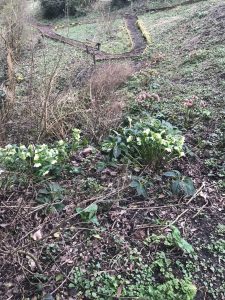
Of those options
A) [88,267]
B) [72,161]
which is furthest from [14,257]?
[72,161]

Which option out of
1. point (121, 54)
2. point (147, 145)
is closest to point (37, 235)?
point (147, 145)

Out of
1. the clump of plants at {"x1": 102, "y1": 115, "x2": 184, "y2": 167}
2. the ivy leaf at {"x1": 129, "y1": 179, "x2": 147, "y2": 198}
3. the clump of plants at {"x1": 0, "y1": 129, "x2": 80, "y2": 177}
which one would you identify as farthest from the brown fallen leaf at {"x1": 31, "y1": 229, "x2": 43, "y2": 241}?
the clump of plants at {"x1": 102, "y1": 115, "x2": 184, "y2": 167}

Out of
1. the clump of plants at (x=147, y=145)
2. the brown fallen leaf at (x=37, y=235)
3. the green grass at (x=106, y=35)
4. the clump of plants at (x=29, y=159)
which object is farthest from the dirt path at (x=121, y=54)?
the brown fallen leaf at (x=37, y=235)

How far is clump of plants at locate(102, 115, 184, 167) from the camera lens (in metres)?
3.66

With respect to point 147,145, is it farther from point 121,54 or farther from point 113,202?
point 121,54

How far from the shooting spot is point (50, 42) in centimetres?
1542

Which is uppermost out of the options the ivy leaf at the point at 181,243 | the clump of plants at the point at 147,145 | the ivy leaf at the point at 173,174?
the clump of plants at the point at 147,145

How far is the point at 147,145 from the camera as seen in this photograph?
371 cm

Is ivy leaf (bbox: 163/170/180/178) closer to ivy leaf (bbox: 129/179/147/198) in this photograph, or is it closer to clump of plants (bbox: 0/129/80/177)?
ivy leaf (bbox: 129/179/147/198)

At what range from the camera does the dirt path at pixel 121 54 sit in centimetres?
1184

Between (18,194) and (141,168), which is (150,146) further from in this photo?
(18,194)

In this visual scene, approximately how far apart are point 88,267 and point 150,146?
1.53 m

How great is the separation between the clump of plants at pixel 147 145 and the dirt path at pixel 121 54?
6.86m

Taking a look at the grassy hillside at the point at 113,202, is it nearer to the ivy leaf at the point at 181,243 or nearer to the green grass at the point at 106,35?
the ivy leaf at the point at 181,243
